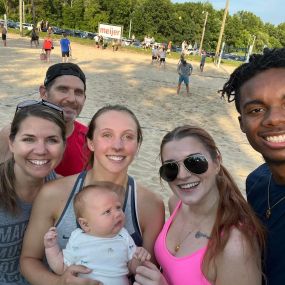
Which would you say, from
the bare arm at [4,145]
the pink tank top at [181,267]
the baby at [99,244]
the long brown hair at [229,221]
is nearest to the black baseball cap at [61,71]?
the bare arm at [4,145]

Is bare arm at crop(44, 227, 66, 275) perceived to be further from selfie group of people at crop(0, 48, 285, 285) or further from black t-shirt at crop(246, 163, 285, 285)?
black t-shirt at crop(246, 163, 285, 285)

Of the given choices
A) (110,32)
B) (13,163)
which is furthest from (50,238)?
(110,32)

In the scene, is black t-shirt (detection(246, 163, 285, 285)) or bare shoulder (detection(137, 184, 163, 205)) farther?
bare shoulder (detection(137, 184, 163, 205))

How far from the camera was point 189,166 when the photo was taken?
7.02ft

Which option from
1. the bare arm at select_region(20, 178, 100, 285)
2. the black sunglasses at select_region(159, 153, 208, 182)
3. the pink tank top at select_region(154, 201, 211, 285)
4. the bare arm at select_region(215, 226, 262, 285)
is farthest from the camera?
the bare arm at select_region(20, 178, 100, 285)

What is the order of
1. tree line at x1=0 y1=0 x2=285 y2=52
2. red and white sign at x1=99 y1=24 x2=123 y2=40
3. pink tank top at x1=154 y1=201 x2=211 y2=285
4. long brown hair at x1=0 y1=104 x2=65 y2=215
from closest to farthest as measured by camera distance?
1. pink tank top at x1=154 y1=201 x2=211 y2=285
2. long brown hair at x1=0 y1=104 x2=65 y2=215
3. red and white sign at x1=99 y1=24 x2=123 y2=40
4. tree line at x1=0 y1=0 x2=285 y2=52

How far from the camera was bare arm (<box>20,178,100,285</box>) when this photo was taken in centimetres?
224

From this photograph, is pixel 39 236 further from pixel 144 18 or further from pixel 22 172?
pixel 144 18

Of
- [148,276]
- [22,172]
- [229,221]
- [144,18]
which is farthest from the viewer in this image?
[144,18]

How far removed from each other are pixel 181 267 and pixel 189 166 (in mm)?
578

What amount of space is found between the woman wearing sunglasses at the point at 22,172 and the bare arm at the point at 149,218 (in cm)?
70

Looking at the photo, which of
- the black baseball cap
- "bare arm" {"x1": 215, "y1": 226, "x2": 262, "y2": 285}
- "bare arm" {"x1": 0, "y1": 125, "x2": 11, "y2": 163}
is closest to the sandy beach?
the black baseball cap

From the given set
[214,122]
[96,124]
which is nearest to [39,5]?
[214,122]

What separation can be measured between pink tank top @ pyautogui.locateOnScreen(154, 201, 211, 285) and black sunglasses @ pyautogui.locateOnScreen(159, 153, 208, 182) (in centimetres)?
40
